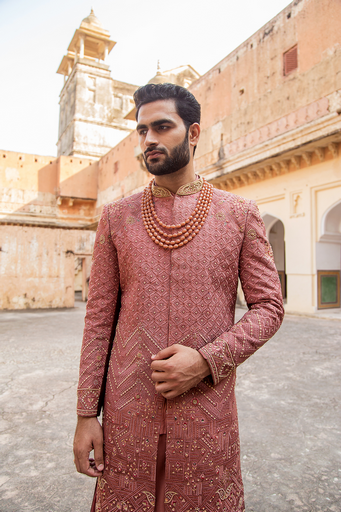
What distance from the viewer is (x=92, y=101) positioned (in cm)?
2059

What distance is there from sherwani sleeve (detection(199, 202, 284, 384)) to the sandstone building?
280 inches

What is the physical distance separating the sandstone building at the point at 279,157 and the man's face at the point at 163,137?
7.13 m

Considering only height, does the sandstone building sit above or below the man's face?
above

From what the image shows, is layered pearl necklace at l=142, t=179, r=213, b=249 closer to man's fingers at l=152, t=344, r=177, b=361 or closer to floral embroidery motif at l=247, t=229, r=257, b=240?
floral embroidery motif at l=247, t=229, r=257, b=240

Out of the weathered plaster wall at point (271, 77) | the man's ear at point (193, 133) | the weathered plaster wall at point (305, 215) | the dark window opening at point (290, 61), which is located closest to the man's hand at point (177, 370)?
the man's ear at point (193, 133)

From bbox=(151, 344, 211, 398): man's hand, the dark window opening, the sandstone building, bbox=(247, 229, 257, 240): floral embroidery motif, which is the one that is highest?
the dark window opening

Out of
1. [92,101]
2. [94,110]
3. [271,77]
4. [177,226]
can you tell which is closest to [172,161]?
[177,226]

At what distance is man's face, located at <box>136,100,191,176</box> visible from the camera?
985mm

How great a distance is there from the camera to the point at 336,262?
329 inches

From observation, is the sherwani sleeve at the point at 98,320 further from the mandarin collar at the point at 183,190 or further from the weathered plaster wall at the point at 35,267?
A: the weathered plaster wall at the point at 35,267

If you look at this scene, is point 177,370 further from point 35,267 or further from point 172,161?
point 35,267

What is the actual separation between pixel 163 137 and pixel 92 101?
21.9 metres

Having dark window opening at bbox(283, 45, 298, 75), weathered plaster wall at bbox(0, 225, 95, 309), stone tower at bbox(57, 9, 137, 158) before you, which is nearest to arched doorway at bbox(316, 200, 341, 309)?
dark window opening at bbox(283, 45, 298, 75)

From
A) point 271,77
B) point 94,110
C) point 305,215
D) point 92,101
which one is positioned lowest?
point 305,215
